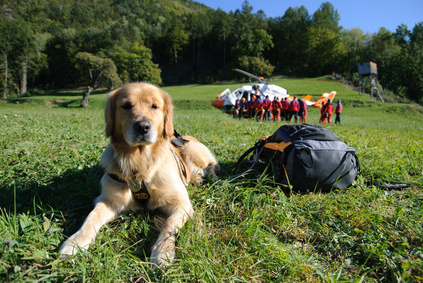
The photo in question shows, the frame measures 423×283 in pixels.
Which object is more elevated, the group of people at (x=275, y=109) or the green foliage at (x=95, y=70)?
the green foliage at (x=95, y=70)

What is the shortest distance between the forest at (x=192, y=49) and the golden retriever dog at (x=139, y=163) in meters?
39.6

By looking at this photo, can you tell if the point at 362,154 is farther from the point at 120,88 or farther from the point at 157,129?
the point at 120,88

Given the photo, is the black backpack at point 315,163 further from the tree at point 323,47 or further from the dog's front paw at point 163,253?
the tree at point 323,47

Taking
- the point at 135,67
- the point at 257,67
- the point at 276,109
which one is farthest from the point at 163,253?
the point at 257,67

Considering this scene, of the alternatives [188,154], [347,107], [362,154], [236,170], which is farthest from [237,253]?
[347,107]

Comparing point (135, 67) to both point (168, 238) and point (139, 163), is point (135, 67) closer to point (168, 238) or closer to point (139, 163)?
point (139, 163)

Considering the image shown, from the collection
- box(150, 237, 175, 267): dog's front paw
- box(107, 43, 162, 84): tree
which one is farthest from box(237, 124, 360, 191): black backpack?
box(107, 43, 162, 84): tree

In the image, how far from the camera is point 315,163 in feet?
8.87

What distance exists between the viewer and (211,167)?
12.2 ft

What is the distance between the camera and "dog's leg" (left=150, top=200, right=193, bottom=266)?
1.76 metres

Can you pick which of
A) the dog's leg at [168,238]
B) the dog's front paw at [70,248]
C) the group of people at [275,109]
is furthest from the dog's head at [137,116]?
the group of people at [275,109]

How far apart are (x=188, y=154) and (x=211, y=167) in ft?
1.49

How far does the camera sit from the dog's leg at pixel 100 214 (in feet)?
5.94

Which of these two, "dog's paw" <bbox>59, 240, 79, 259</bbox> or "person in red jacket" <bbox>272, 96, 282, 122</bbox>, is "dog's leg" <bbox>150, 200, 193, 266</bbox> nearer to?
"dog's paw" <bbox>59, 240, 79, 259</bbox>
